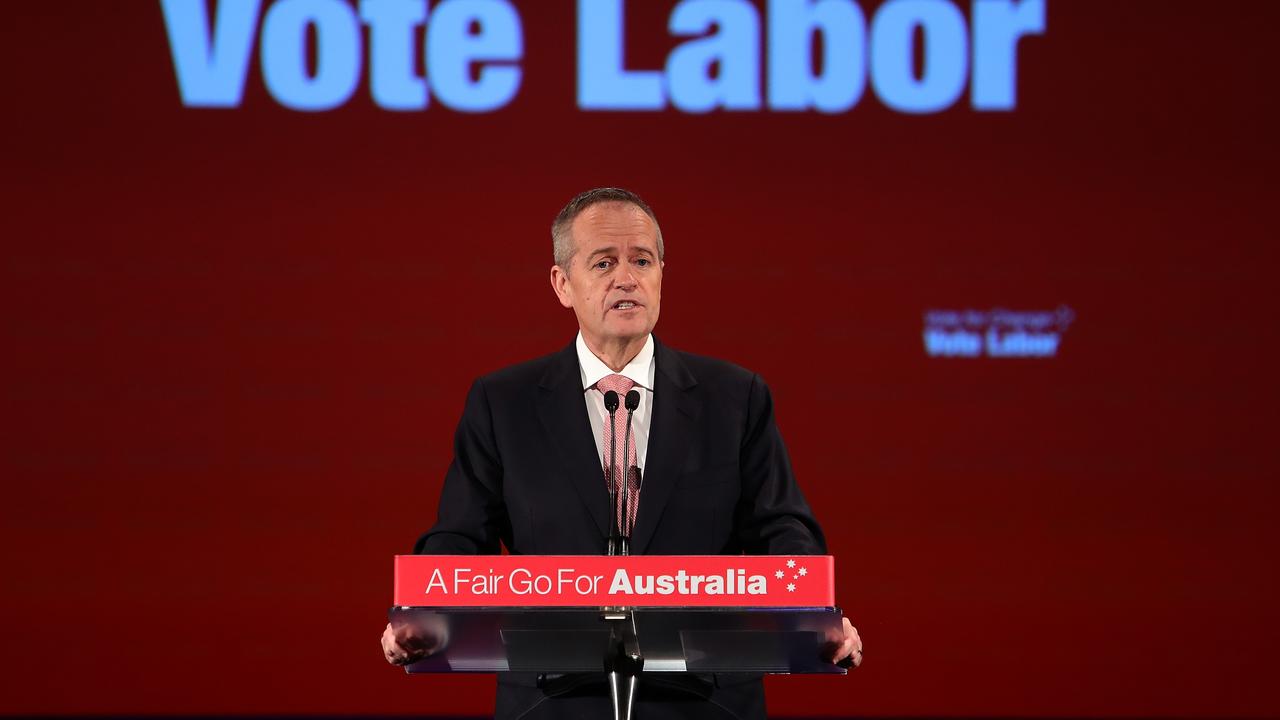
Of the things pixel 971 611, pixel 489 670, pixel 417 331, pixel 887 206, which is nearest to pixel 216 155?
pixel 417 331

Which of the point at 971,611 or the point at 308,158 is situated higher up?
the point at 308,158

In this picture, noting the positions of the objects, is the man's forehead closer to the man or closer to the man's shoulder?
the man

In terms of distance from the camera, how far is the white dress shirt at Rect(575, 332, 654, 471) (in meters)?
2.14

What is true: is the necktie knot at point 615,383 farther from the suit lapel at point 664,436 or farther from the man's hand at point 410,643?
the man's hand at point 410,643

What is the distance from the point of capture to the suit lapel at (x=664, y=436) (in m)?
2.05

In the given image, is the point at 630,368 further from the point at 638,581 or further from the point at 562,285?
the point at 638,581

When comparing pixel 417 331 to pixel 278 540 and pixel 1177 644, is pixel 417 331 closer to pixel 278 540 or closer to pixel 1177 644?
pixel 278 540

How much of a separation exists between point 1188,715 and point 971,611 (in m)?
0.81

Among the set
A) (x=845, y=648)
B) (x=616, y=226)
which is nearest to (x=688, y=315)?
(x=616, y=226)

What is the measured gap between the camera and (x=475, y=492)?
2.16m

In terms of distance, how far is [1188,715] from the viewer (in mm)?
4699

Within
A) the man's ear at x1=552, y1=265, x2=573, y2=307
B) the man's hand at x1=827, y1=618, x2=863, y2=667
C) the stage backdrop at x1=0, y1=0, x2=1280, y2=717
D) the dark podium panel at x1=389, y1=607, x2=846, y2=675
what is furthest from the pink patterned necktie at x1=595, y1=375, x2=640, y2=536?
the stage backdrop at x1=0, y1=0, x2=1280, y2=717

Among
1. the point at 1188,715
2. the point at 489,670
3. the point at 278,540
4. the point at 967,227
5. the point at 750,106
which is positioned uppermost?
the point at 750,106

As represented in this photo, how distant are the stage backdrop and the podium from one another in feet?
10.00
